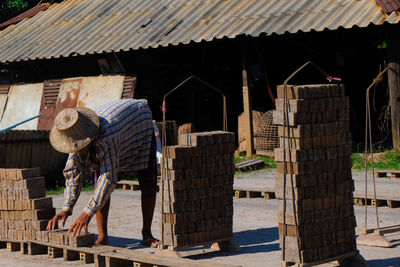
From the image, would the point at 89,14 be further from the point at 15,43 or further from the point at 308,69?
the point at 308,69

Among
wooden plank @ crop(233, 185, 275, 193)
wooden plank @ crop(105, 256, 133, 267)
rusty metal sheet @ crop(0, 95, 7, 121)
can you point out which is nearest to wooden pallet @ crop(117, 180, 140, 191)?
wooden plank @ crop(233, 185, 275, 193)

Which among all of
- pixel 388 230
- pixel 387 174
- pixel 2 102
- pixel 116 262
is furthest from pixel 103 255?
pixel 2 102

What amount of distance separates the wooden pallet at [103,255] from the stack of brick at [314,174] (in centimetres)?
70

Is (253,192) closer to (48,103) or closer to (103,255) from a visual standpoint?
(103,255)

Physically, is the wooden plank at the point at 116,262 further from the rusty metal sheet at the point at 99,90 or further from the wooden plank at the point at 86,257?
the rusty metal sheet at the point at 99,90

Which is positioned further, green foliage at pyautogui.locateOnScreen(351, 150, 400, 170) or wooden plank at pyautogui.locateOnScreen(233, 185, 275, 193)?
green foliage at pyautogui.locateOnScreen(351, 150, 400, 170)

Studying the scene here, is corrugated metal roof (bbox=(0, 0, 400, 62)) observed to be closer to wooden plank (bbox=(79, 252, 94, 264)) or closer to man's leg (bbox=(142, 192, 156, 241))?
man's leg (bbox=(142, 192, 156, 241))

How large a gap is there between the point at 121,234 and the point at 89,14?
12.7 metres

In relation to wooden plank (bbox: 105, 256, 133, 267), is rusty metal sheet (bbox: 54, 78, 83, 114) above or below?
above

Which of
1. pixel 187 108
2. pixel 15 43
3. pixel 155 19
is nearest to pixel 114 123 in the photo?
pixel 155 19

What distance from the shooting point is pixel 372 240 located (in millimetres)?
8258

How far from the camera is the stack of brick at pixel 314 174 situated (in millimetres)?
6555

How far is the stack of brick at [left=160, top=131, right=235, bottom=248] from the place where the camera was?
7891mm

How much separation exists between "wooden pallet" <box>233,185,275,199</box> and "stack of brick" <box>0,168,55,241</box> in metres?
4.42
